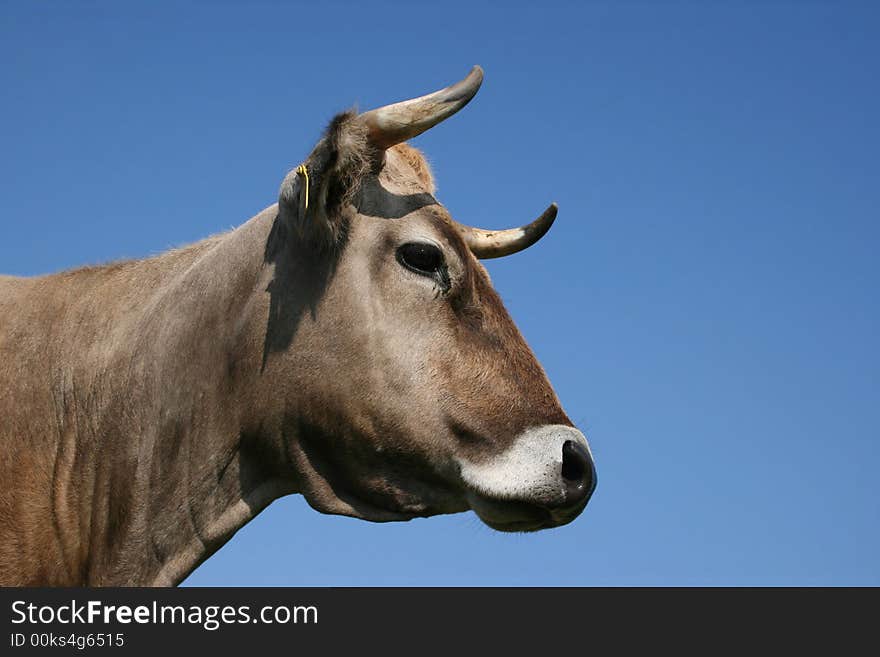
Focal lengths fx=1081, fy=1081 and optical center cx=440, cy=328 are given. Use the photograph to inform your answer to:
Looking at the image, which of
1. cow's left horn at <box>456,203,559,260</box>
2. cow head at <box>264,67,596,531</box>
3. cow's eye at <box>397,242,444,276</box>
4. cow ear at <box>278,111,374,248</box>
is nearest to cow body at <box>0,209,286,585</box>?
cow head at <box>264,67,596,531</box>

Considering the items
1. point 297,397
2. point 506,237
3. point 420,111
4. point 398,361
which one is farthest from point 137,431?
point 506,237

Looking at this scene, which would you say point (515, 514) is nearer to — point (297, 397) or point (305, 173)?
point (297, 397)

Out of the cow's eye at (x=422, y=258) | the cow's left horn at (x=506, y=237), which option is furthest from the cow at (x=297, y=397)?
the cow's left horn at (x=506, y=237)

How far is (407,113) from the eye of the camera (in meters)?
7.61

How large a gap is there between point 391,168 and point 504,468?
102 inches

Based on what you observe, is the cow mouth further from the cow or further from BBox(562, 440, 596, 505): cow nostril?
BBox(562, 440, 596, 505): cow nostril

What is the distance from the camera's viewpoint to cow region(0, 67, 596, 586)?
705 centimetres

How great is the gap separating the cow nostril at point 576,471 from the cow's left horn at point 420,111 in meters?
2.49

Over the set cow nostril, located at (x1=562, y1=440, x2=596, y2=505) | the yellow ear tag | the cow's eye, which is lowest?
cow nostril, located at (x1=562, y1=440, x2=596, y2=505)

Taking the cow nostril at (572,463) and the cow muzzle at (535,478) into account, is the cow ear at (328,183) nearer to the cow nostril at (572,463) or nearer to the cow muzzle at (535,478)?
the cow muzzle at (535,478)

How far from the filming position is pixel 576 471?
267 inches

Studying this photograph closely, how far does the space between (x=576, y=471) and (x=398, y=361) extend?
4.47 feet
